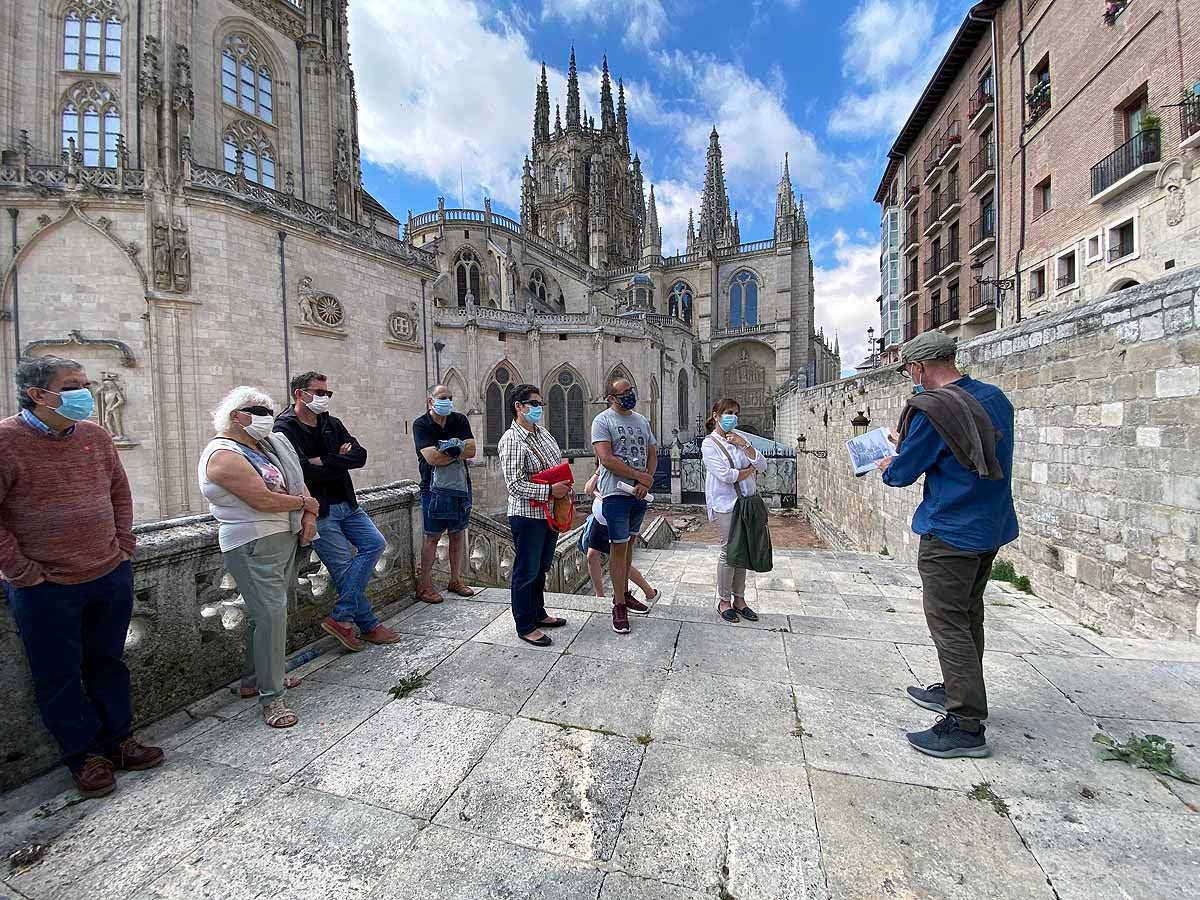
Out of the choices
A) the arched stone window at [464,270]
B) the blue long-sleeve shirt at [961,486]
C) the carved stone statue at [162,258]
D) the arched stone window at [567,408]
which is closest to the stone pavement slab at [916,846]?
the blue long-sleeve shirt at [961,486]

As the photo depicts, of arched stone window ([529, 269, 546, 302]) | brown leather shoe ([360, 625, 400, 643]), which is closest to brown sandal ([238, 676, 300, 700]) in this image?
brown leather shoe ([360, 625, 400, 643])

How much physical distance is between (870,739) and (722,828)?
0.95m

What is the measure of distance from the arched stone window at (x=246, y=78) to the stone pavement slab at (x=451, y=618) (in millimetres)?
18963

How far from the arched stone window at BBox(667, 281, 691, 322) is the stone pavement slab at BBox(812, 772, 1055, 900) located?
134ft

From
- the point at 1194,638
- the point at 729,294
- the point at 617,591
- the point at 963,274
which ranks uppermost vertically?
the point at 729,294

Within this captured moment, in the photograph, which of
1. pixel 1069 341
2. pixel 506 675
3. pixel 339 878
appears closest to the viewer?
pixel 339 878

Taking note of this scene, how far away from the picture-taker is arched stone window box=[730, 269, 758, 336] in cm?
3859

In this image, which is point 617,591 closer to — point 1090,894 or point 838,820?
point 838,820

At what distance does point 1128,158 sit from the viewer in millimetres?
10109

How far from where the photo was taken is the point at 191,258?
11297 mm

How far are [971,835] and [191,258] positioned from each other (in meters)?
15.8

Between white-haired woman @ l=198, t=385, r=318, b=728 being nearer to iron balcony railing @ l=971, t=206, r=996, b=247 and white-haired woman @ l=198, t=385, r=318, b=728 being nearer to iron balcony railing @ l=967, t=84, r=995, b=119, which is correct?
iron balcony railing @ l=971, t=206, r=996, b=247

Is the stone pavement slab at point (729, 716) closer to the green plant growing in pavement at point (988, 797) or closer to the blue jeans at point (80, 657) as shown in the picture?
the green plant growing in pavement at point (988, 797)

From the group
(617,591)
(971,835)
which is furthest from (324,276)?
(971,835)
